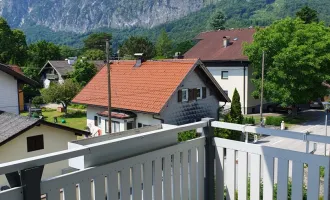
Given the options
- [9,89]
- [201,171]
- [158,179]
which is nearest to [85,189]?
[158,179]

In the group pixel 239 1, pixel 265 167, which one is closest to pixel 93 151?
pixel 265 167

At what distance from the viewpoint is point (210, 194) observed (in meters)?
3.76

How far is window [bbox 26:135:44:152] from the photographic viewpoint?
1263 cm

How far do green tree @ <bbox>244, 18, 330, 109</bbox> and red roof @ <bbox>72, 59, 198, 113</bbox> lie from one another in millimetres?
8034

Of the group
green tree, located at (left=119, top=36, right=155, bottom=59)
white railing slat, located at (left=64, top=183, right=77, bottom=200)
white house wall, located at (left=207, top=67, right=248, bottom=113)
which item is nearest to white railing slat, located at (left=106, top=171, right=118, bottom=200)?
white railing slat, located at (left=64, top=183, right=77, bottom=200)

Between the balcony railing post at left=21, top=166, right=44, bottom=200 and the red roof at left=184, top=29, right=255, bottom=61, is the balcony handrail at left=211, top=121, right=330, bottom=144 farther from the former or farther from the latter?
the red roof at left=184, top=29, right=255, bottom=61

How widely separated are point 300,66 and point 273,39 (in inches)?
105

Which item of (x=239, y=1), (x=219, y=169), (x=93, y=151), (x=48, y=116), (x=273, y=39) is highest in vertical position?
(x=239, y=1)

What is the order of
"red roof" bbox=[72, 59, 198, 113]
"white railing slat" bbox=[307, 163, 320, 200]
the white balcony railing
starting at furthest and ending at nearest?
1. "red roof" bbox=[72, 59, 198, 113]
2. "white railing slat" bbox=[307, 163, 320, 200]
3. the white balcony railing

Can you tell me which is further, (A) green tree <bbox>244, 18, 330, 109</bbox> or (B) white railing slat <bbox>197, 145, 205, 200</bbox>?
(A) green tree <bbox>244, 18, 330, 109</bbox>

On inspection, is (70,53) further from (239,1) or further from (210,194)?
(239,1)

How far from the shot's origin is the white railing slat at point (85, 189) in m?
2.46

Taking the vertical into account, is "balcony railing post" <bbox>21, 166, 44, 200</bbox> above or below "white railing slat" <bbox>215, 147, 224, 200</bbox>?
above

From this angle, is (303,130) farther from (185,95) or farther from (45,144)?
(45,144)
